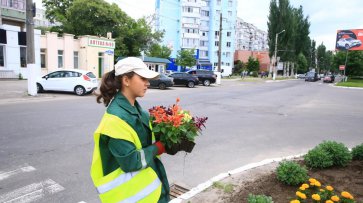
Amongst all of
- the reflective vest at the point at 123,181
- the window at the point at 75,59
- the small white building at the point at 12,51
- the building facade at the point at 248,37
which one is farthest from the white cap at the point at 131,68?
the building facade at the point at 248,37

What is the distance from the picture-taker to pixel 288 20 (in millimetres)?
57375

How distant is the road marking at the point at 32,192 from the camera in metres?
3.84

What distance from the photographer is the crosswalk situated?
3.86 m

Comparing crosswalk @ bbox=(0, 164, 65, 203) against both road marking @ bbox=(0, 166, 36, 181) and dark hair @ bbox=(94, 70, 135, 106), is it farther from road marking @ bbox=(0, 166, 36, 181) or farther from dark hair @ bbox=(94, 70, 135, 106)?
dark hair @ bbox=(94, 70, 135, 106)

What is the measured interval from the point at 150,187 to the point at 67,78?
53.3 ft

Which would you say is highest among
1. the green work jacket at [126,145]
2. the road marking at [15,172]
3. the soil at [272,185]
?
the green work jacket at [126,145]

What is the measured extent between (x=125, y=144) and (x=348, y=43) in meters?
60.8

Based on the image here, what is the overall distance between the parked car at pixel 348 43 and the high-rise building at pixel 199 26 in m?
26.8

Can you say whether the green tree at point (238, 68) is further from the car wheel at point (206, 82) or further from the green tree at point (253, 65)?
the car wheel at point (206, 82)

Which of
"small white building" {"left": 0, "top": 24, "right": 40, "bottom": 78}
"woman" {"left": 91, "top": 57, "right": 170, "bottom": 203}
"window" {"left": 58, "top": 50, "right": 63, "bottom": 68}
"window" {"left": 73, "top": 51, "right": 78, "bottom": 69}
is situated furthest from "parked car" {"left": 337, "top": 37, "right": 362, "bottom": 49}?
"woman" {"left": 91, "top": 57, "right": 170, "bottom": 203}

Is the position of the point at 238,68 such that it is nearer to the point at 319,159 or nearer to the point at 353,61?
the point at 353,61

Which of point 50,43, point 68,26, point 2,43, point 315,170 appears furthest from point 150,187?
point 68,26

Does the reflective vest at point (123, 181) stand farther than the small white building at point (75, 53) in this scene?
No

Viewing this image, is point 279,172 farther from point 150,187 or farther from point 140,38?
point 140,38
